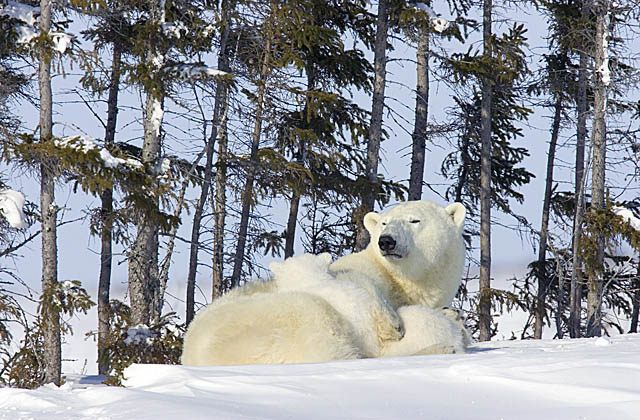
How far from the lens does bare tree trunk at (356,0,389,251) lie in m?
14.2

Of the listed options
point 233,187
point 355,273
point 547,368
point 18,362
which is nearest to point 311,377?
point 547,368

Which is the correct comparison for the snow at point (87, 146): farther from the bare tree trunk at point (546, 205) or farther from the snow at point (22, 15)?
the bare tree trunk at point (546, 205)

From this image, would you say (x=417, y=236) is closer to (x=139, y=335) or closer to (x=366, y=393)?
(x=366, y=393)

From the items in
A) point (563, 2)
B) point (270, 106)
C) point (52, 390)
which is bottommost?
point (52, 390)

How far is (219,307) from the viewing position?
4965 millimetres

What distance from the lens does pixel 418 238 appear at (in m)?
5.79

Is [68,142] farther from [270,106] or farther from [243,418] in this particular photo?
[243,418]

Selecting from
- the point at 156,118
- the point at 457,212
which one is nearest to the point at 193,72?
the point at 156,118

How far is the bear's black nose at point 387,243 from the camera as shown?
5.49 m

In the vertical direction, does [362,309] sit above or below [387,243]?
below

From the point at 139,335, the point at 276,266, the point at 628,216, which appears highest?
the point at 628,216

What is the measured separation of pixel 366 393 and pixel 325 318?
1.41 metres

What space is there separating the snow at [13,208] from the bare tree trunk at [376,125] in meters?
6.30

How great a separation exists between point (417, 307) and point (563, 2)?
1625 cm
